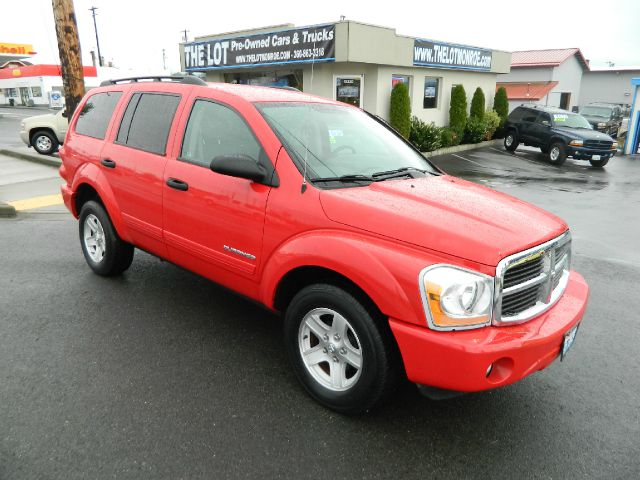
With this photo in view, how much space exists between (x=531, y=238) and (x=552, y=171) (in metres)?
14.3

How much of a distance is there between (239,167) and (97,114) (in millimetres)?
2585

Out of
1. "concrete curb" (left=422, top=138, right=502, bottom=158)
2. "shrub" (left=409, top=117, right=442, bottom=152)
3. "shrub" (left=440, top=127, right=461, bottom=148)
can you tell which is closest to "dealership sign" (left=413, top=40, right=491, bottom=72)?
"shrub" (left=409, top=117, right=442, bottom=152)

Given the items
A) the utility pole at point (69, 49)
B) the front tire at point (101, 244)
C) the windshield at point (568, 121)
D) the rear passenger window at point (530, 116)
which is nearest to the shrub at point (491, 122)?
→ the rear passenger window at point (530, 116)

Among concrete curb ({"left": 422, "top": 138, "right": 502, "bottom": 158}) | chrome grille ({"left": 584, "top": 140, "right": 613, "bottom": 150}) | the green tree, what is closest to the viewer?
chrome grille ({"left": 584, "top": 140, "right": 613, "bottom": 150})

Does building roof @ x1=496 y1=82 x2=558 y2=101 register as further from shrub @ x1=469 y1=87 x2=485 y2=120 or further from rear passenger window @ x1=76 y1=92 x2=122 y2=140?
rear passenger window @ x1=76 y1=92 x2=122 y2=140

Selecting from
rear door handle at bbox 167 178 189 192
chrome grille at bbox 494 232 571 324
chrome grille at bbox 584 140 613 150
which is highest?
rear door handle at bbox 167 178 189 192

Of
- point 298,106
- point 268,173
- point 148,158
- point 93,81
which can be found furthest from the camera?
point 93,81

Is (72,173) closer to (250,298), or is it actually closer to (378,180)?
(250,298)

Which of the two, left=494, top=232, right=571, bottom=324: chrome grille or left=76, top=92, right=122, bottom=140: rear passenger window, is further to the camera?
left=76, top=92, right=122, bottom=140: rear passenger window

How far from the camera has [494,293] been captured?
241 centimetres

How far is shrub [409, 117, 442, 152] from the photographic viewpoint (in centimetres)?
1669

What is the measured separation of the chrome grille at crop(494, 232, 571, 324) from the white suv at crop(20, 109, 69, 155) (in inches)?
569

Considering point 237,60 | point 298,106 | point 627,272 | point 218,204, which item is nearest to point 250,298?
point 218,204

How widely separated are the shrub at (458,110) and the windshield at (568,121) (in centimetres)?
314
